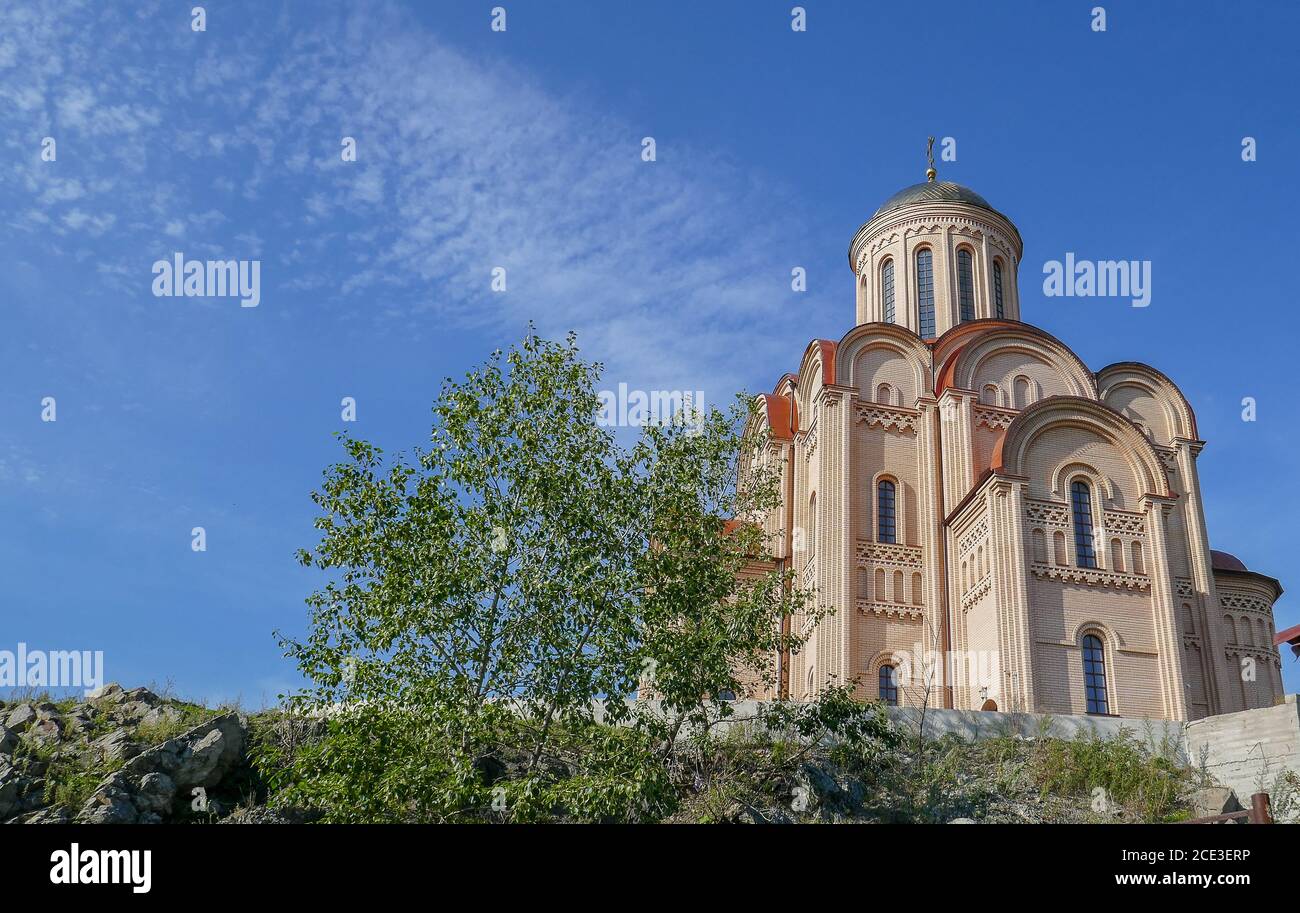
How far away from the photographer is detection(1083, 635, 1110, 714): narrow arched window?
2097 centimetres

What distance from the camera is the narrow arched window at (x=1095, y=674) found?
2097 centimetres

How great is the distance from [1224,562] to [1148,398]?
13.7 feet

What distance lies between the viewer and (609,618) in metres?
13.7

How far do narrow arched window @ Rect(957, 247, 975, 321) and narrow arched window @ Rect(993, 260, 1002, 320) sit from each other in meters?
0.70

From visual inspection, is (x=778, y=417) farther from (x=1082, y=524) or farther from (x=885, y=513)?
(x=1082, y=524)

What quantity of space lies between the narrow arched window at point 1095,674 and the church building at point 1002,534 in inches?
1.3

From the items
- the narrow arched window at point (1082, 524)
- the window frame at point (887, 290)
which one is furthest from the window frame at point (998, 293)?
the narrow arched window at point (1082, 524)

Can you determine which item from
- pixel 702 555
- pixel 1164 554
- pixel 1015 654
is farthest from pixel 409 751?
pixel 1164 554

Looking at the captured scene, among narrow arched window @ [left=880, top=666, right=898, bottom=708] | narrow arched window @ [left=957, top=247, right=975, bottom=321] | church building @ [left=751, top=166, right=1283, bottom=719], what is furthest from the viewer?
narrow arched window @ [left=957, top=247, right=975, bottom=321]

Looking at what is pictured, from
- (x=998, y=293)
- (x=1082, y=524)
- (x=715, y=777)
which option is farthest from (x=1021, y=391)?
(x=715, y=777)

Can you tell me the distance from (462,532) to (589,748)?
312 centimetres

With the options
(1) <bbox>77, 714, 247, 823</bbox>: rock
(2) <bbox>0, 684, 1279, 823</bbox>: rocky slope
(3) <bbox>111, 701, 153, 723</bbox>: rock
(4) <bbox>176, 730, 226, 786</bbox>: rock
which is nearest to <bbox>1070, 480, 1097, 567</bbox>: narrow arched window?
(2) <bbox>0, 684, 1279, 823</bbox>: rocky slope

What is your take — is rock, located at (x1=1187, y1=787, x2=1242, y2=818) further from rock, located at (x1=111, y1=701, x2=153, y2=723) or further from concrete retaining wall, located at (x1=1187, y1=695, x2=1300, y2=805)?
rock, located at (x1=111, y1=701, x2=153, y2=723)
